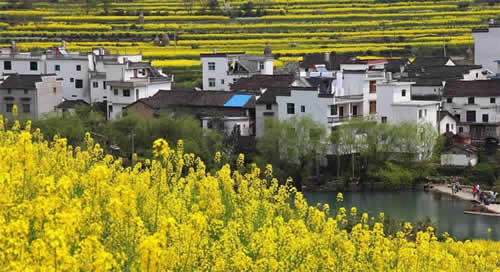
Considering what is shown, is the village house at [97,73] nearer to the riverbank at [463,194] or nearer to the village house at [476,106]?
the village house at [476,106]

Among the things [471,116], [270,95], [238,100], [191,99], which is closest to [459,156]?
[471,116]

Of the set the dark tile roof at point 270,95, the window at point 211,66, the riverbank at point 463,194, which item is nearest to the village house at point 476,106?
the riverbank at point 463,194

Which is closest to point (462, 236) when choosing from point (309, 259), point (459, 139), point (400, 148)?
point (400, 148)

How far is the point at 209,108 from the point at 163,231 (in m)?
23.9

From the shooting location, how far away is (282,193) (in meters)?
15.4

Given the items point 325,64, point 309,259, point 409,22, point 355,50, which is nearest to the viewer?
point 309,259

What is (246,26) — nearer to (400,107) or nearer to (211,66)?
(211,66)

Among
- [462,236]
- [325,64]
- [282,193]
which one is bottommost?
[462,236]

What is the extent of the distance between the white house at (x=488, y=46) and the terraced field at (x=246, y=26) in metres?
8.79

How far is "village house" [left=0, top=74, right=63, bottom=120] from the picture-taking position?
115ft

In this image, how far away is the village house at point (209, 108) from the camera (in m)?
32.8

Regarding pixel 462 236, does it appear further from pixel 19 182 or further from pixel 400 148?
pixel 19 182

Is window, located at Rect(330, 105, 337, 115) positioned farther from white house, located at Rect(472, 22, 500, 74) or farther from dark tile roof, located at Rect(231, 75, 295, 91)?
white house, located at Rect(472, 22, 500, 74)

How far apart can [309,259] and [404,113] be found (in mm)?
20618
